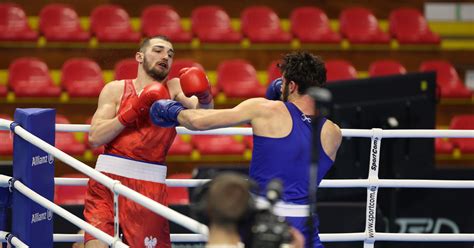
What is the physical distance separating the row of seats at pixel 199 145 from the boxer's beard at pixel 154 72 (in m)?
3.71

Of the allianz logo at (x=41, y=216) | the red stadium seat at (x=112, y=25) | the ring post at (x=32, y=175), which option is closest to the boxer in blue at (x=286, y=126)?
the ring post at (x=32, y=175)

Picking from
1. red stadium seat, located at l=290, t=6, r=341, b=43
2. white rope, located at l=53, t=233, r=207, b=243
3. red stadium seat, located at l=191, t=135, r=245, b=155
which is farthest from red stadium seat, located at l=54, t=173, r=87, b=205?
red stadium seat, located at l=290, t=6, r=341, b=43

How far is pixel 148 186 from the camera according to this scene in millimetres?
4750

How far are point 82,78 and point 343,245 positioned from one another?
4.21 m

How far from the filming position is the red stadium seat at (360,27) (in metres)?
10.5

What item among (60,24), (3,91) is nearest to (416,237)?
(3,91)

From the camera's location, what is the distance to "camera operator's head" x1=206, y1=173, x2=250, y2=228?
2.76m

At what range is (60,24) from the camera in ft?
32.9

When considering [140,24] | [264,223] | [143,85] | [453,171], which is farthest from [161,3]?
[264,223]

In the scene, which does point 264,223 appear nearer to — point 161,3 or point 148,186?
point 148,186

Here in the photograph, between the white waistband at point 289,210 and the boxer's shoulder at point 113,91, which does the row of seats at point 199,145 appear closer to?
the boxer's shoulder at point 113,91

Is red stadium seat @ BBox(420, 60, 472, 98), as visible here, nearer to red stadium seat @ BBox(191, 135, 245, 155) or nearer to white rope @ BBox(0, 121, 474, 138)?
red stadium seat @ BBox(191, 135, 245, 155)

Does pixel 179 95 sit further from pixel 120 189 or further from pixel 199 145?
pixel 199 145

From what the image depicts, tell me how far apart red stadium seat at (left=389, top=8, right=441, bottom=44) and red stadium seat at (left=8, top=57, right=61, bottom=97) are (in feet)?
12.9
